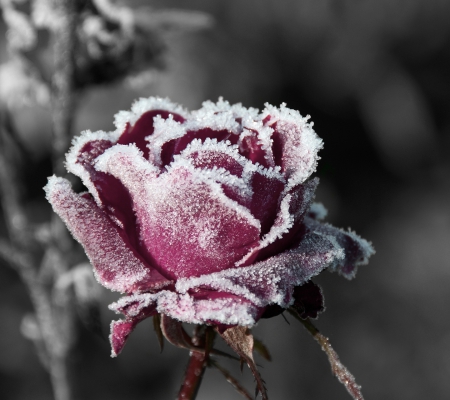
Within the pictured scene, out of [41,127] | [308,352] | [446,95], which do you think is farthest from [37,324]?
[446,95]

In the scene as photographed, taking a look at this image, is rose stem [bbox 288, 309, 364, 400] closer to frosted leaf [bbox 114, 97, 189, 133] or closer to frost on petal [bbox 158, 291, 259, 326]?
frost on petal [bbox 158, 291, 259, 326]

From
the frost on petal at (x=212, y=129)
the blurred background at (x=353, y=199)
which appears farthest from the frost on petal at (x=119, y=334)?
the blurred background at (x=353, y=199)

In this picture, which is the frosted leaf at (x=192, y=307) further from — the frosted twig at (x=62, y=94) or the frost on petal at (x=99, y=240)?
the frosted twig at (x=62, y=94)

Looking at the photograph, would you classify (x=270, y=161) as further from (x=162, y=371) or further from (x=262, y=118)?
(x=162, y=371)

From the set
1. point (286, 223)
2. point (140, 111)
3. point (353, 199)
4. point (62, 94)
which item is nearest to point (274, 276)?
point (286, 223)

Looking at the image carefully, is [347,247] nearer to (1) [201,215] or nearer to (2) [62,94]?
(1) [201,215]
